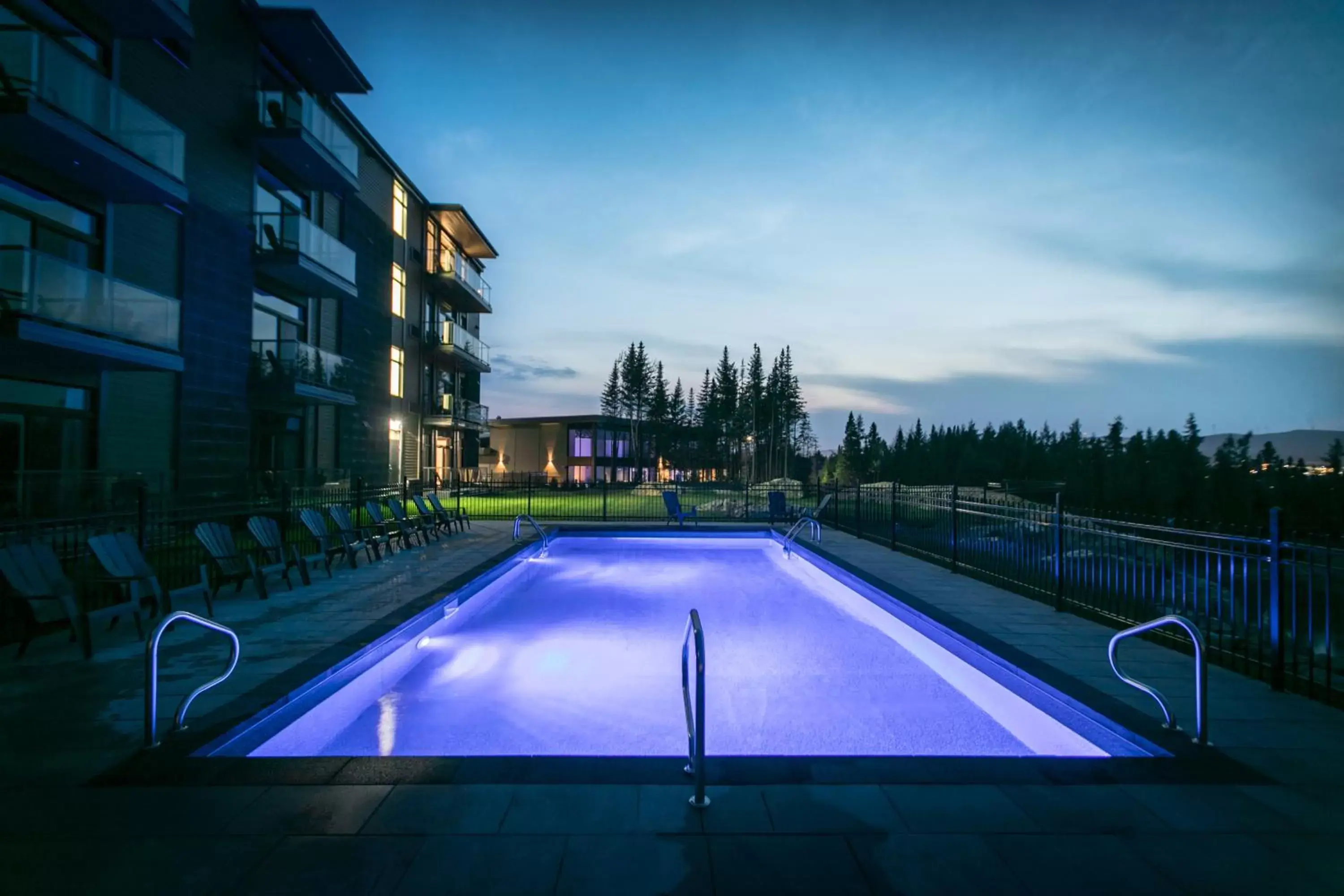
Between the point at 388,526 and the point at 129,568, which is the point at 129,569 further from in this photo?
the point at 388,526

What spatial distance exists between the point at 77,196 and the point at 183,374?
136 inches

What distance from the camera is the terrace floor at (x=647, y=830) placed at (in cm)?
262

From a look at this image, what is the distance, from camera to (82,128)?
9.92m

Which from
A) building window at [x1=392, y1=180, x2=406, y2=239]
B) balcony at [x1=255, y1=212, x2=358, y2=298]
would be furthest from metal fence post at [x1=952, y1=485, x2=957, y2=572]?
building window at [x1=392, y1=180, x2=406, y2=239]

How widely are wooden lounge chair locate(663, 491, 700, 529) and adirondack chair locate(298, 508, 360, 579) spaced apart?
8845 millimetres

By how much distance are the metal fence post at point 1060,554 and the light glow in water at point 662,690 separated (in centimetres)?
186

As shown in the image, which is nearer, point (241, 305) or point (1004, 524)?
point (1004, 524)

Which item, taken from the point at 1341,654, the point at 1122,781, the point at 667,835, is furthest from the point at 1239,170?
the point at 667,835

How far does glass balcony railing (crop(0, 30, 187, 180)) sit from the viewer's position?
9.37 metres

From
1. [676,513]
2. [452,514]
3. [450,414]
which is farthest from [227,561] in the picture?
[450,414]

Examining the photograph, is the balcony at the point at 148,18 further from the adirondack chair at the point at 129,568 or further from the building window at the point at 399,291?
the building window at the point at 399,291

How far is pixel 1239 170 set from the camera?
15.5m

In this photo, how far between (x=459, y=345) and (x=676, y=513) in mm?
15793

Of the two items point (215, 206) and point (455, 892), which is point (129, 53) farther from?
point (455, 892)
